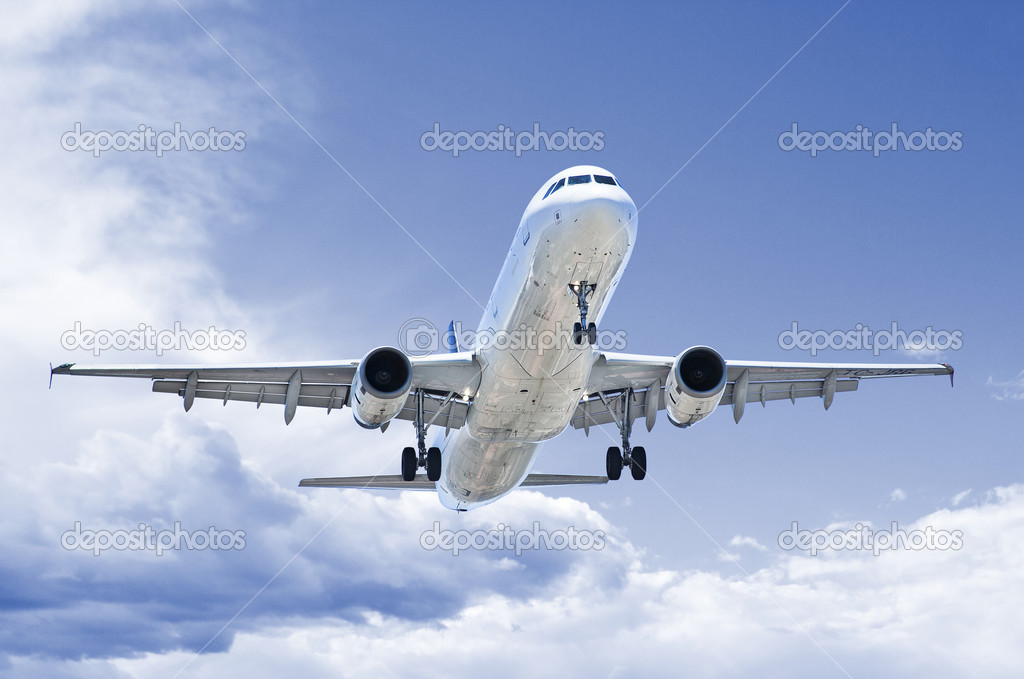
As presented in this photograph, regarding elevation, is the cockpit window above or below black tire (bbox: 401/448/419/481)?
above

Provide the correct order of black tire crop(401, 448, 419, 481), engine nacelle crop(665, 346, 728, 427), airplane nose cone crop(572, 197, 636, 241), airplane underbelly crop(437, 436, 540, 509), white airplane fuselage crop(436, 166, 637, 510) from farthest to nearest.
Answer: airplane underbelly crop(437, 436, 540, 509)
black tire crop(401, 448, 419, 481)
engine nacelle crop(665, 346, 728, 427)
white airplane fuselage crop(436, 166, 637, 510)
airplane nose cone crop(572, 197, 636, 241)

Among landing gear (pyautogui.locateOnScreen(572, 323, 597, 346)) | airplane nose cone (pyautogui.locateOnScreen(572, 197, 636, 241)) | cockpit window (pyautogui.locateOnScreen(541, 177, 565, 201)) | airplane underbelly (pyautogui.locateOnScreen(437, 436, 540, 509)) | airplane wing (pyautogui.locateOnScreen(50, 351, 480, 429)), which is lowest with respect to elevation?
airplane underbelly (pyautogui.locateOnScreen(437, 436, 540, 509))

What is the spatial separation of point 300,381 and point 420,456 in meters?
3.85

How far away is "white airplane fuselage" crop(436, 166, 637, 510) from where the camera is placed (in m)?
20.8

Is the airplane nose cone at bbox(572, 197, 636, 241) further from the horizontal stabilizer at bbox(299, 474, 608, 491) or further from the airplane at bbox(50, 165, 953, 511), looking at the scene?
the horizontal stabilizer at bbox(299, 474, 608, 491)

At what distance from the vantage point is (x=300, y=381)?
27.1 metres

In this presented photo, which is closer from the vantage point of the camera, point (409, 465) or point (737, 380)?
point (409, 465)

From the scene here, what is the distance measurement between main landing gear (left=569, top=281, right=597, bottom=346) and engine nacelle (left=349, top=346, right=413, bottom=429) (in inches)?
189

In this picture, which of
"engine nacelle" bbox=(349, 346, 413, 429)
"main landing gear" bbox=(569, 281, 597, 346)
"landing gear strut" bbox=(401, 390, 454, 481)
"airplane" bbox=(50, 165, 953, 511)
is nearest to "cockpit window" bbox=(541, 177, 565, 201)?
"airplane" bbox=(50, 165, 953, 511)

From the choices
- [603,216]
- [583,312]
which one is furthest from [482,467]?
[603,216]

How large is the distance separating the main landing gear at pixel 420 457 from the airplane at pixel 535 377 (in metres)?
0.04

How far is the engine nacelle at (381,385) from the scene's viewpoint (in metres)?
24.3

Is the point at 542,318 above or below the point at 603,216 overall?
below

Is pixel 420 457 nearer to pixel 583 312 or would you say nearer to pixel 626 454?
pixel 626 454
